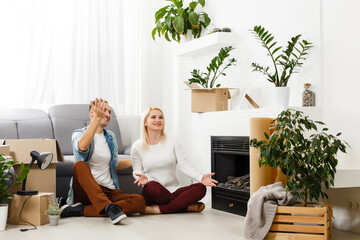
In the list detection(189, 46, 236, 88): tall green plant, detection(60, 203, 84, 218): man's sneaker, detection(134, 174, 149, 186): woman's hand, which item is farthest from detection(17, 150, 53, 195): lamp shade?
detection(189, 46, 236, 88): tall green plant

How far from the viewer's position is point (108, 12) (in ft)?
18.3

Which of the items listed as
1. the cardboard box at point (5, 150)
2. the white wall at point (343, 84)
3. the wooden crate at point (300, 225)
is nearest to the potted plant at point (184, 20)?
the white wall at point (343, 84)

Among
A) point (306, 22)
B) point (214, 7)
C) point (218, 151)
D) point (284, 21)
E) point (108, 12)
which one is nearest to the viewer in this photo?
point (306, 22)

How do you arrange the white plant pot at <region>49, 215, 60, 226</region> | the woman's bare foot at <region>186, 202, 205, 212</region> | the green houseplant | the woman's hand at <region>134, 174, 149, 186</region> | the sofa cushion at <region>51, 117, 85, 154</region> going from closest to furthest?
the green houseplant, the white plant pot at <region>49, 215, 60, 226</region>, the woman's hand at <region>134, 174, 149, 186</region>, the woman's bare foot at <region>186, 202, 205, 212</region>, the sofa cushion at <region>51, 117, 85, 154</region>

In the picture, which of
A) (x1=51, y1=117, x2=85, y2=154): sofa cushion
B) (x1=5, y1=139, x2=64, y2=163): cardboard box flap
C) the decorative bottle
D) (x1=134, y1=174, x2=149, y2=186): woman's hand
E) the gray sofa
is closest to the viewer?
the decorative bottle

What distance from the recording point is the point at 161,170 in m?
4.10

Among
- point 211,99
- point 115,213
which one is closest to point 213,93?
point 211,99

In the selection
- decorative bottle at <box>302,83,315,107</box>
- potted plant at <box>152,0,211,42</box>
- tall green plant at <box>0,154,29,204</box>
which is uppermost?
potted plant at <box>152,0,211,42</box>

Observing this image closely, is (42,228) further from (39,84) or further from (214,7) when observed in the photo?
(214,7)

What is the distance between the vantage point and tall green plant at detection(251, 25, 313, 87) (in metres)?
3.63

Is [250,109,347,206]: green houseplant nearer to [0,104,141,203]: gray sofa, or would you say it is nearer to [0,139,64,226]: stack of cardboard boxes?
[0,139,64,226]: stack of cardboard boxes

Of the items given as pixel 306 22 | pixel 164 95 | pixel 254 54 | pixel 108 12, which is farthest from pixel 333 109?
pixel 108 12

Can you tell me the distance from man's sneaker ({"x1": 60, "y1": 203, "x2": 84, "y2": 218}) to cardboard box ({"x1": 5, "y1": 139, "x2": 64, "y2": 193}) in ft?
0.59

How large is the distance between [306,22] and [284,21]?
29cm
